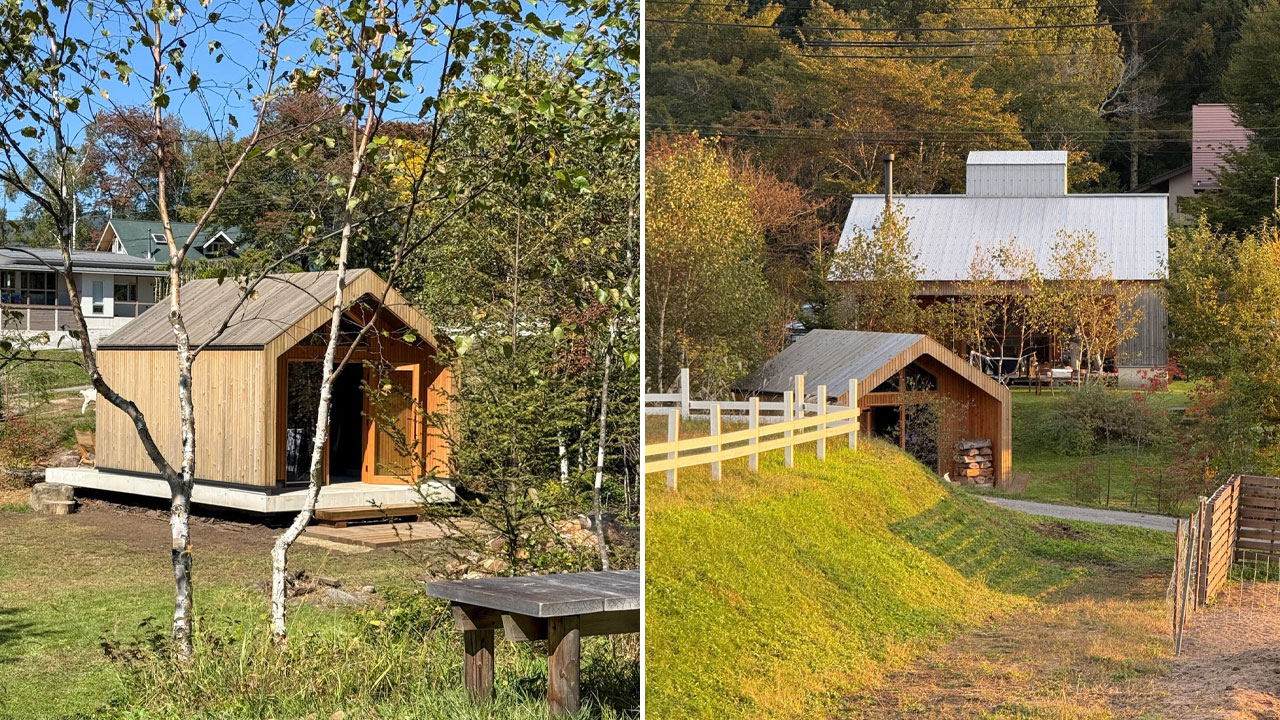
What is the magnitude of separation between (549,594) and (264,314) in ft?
35.2

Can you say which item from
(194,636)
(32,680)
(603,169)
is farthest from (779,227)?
(603,169)

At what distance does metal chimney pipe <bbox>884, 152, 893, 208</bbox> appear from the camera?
2.37 metres

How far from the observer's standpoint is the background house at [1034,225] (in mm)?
2201

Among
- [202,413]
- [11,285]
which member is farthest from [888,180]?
[11,285]

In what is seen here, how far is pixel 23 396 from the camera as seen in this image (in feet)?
59.2

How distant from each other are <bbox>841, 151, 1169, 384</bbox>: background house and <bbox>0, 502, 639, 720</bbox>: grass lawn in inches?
89.6

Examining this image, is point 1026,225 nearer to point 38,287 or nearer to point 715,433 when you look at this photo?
point 715,433

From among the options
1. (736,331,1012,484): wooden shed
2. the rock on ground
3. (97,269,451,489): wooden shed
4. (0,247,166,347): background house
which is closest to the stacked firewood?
(736,331,1012,484): wooden shed

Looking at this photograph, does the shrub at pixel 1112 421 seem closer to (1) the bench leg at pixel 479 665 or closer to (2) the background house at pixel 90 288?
(1) the bench leg at pixel 479 665

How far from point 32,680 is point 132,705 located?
234 centimetres

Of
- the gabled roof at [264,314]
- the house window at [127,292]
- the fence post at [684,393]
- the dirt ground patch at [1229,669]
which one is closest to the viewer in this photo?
the dirt ground patch at [1229,669]

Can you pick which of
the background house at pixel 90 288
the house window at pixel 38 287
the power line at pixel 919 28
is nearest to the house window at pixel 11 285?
the background house at pixel 90 288

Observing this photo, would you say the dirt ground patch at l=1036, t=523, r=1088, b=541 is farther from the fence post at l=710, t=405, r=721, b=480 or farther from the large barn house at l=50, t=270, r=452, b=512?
the large barn house at l=50, t=270, r=452, b=512

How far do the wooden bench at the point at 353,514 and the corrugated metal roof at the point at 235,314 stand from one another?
6.84 ft
